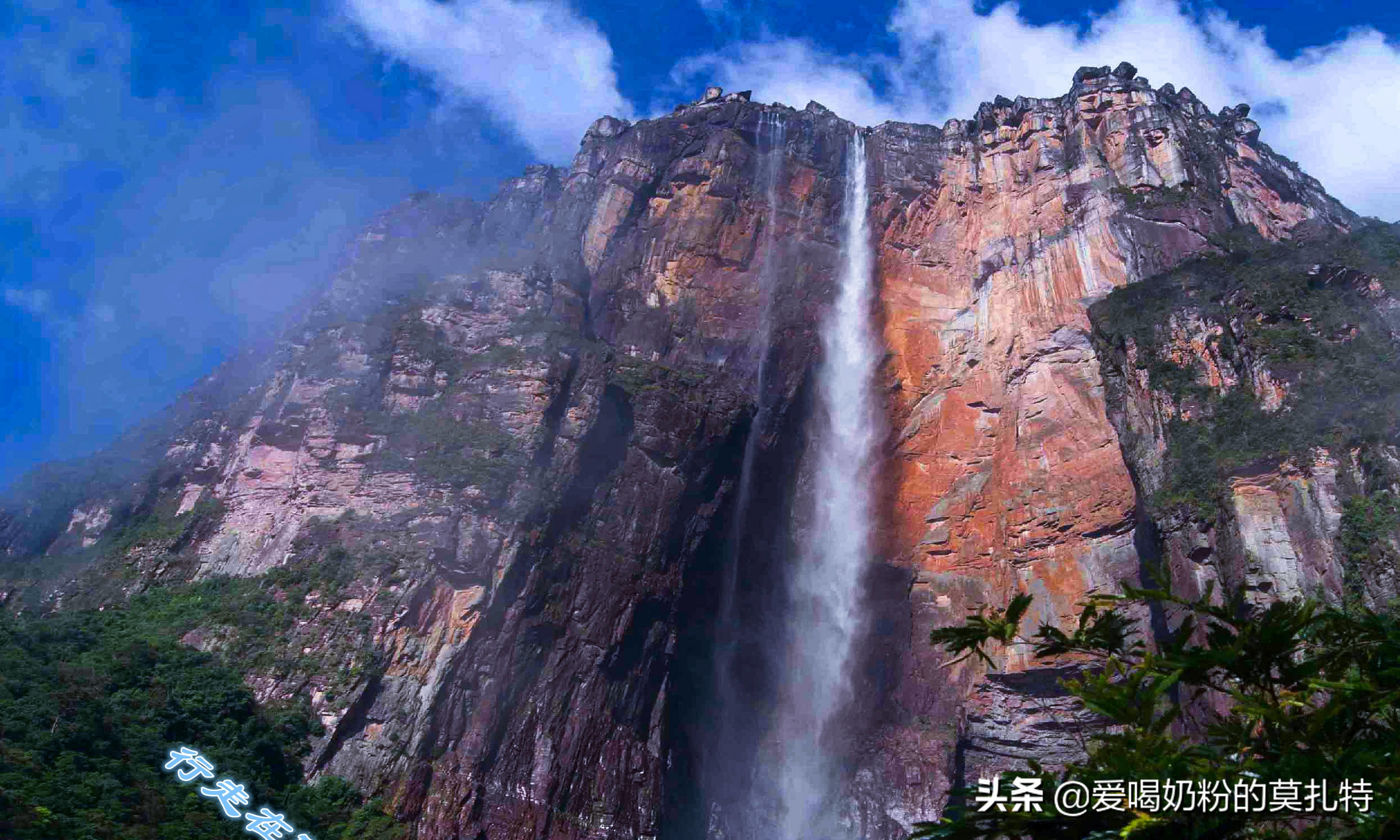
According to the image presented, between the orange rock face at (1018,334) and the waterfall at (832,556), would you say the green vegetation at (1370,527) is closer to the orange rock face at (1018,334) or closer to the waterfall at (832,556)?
the orange rock face at (1018,334)

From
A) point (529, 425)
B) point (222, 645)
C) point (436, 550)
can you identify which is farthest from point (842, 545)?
point (222, 645)

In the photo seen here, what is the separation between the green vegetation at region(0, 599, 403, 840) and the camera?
57.4 ft

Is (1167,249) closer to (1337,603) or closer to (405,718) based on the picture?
(1337,603)

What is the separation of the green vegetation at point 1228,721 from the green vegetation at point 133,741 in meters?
17.4

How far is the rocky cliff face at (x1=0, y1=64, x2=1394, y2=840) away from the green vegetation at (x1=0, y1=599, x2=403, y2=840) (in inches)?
42.5

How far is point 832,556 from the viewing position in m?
32.8

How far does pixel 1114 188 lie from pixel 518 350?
22979 millimetres

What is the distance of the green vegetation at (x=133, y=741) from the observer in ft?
57.4

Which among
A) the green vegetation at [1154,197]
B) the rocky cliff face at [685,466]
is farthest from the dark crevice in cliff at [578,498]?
the green vegetation at [1154,197]

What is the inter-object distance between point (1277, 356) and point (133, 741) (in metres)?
29.9

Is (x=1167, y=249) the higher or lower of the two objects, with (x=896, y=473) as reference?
higher

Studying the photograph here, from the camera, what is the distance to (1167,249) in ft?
106

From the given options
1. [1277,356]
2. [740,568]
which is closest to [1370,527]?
[1277,356]

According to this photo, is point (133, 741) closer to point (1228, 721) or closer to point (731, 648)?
point (731, 648)
